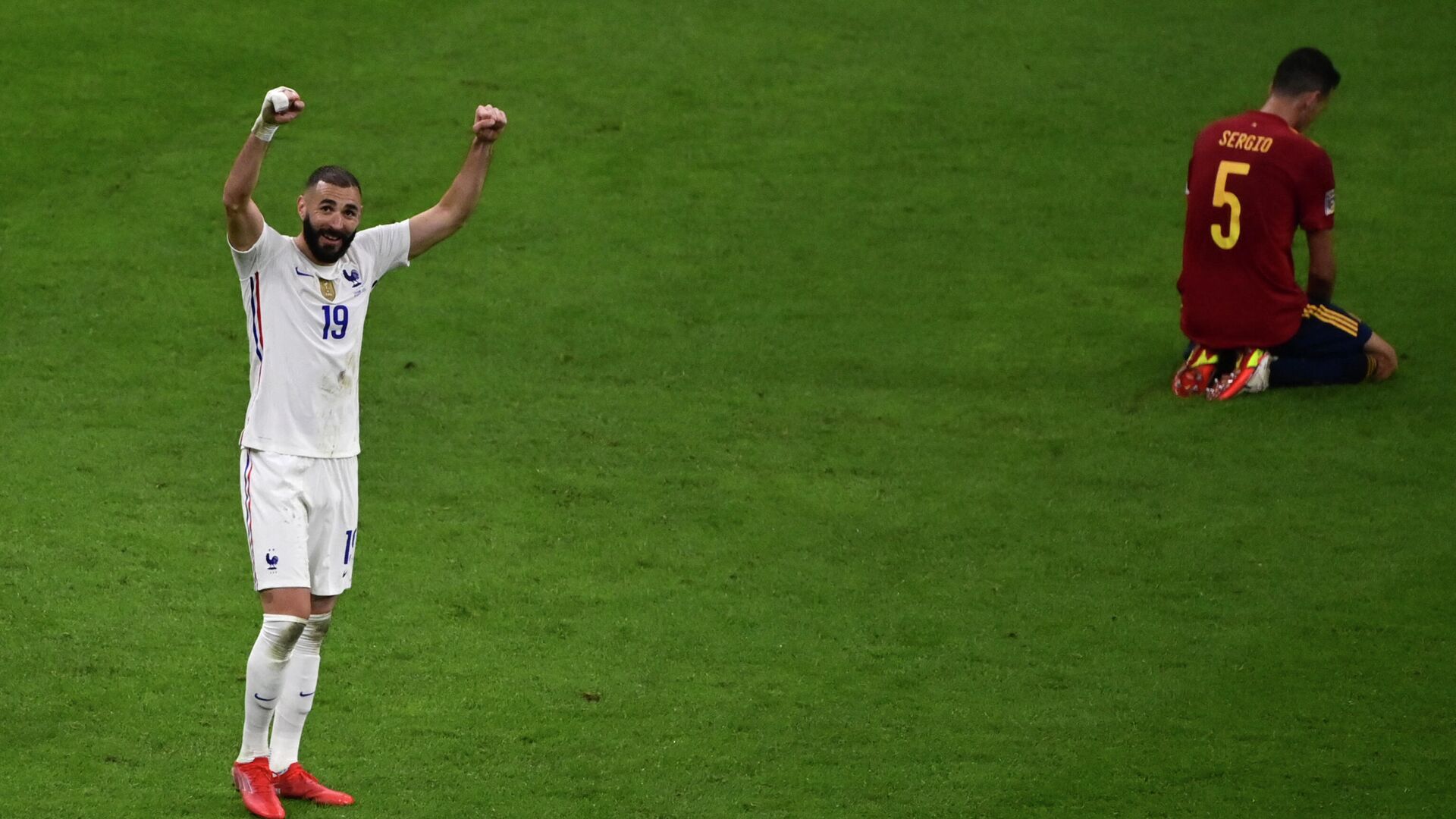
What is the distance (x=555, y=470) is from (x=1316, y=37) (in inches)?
334

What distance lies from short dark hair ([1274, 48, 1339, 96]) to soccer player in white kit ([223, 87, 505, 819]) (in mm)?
5706

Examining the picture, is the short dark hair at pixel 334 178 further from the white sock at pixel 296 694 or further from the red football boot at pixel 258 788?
the red football boot at pixel 258 788

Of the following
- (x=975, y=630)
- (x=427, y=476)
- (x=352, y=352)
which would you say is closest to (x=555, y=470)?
(x=427, y=476)

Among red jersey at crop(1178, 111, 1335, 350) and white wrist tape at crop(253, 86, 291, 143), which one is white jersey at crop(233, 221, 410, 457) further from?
red jersey at crop(1178, 111, 1335, 350)

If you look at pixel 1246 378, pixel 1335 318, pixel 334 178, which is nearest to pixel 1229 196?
pixel 1335 318

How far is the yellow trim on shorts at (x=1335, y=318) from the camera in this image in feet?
30.9

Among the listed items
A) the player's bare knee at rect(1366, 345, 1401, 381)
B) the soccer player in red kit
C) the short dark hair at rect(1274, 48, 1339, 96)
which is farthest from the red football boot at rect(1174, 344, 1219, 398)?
the short dark hair at rect(1274, 48, 1339, 96)

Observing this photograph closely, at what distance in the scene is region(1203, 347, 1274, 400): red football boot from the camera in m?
9.55

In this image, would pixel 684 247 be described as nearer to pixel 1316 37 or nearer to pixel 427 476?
pixel 427 476

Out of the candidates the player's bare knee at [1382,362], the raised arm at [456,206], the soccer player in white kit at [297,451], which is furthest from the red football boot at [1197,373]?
the soccer player in white kit at [297,451]

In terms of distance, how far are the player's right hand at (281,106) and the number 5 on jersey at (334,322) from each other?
2.14 feet

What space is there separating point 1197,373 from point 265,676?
6.03 meters

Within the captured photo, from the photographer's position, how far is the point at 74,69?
39.8 feet

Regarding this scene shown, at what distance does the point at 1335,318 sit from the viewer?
9445 mm
